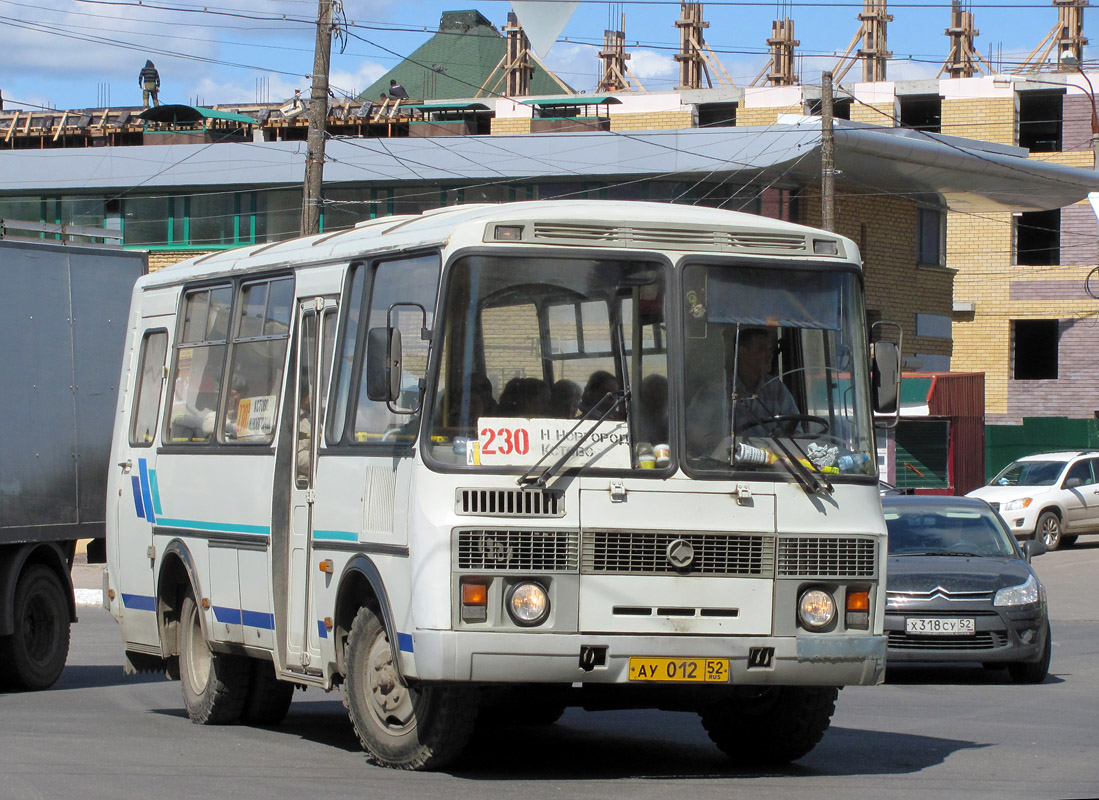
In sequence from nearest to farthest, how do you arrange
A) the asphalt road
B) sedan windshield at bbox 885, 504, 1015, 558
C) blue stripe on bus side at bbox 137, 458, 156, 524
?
the asphalt road < blue stripe on bus side at bbox 137, 458, 156, 524 < sedan windshield at bbox 885, 504, 1015, 558

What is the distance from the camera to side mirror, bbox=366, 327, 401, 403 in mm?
7734

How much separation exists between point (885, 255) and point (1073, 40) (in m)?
43.4

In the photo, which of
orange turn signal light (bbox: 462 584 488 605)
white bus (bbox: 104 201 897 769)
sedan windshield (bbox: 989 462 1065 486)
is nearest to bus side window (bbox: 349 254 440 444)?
white bus (bbox: 104 201 897 769)

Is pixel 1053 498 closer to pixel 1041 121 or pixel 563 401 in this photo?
pixel 563 401

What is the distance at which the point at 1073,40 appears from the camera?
257ft

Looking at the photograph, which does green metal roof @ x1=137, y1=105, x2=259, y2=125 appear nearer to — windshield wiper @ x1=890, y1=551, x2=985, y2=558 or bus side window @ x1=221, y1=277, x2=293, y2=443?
windshield wiper @ x1=890, y1=551, x2=985, y2=558

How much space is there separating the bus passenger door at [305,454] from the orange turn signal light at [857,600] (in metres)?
2.82

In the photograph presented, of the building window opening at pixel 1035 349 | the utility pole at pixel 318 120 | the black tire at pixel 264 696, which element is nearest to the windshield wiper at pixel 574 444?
the black tire at pixel 264 696

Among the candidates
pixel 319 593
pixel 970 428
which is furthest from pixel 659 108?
pixel 319 593

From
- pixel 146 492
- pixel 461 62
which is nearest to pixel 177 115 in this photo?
pixel 146 492

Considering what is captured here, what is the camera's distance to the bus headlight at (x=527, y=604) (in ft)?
25.2

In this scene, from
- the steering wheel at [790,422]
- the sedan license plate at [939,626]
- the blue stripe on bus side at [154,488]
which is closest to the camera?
the steering wheel at [790,422]

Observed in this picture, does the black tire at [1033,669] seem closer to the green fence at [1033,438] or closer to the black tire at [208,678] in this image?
the black tire at [208,678]

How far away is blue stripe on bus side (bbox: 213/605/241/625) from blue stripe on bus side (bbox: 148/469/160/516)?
107cm
